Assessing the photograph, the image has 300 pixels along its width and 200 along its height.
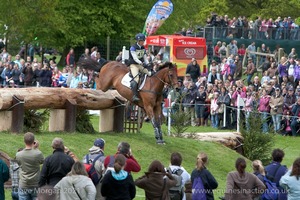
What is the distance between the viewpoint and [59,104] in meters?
24.8

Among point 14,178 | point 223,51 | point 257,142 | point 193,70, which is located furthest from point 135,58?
point 223,51

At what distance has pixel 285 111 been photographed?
116 feet

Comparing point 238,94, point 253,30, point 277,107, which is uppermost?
point 253,30

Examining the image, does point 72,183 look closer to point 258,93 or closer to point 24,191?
point 24,191

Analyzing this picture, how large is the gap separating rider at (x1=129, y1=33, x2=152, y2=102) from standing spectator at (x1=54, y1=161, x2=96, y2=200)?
11306mm

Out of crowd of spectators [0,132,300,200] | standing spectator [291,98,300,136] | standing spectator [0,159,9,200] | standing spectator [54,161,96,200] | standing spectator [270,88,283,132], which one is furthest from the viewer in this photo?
standing spectator [270,88,283,132]

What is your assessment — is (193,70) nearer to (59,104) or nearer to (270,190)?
(59,104)

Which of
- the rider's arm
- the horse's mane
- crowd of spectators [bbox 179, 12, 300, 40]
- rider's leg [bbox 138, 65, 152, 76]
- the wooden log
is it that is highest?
crowd of spectators [bbox 179, 12, 300, 40]

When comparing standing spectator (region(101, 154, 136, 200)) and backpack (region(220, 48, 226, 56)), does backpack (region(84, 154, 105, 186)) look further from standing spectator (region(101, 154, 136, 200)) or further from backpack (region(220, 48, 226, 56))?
backpack (region(220, 48, 226, 56))

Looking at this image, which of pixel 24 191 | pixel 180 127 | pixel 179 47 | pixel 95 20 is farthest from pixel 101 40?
pixel 24 191

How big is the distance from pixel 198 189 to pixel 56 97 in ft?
27.7

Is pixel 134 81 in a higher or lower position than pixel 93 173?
higher

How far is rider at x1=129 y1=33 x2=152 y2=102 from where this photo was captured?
87.5 ft

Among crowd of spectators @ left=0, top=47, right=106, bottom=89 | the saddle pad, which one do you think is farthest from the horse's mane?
crowd of spectators @ left=0, top=47, right=106, bottom=89
